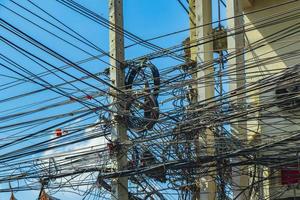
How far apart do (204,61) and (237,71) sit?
1.29m

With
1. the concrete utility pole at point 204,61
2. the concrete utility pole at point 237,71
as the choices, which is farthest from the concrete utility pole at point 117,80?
the concrete utility pole at point 237,71

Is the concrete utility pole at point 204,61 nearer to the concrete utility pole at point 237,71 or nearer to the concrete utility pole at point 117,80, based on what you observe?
the concrete utility pole at point 237,71

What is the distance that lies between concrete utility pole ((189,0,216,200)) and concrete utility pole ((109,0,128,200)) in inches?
46.1

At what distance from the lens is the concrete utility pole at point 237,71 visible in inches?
429

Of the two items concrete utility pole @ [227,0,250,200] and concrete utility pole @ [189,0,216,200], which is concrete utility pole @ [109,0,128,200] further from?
concrete utility pole @ [227,0,250,200]

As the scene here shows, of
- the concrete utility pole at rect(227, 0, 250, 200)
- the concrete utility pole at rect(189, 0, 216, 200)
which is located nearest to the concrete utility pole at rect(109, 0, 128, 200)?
the concrete utility pole at rect(189, 0, 216, 200)

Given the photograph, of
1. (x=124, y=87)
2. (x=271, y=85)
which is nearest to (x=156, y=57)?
(x=124, y=87)

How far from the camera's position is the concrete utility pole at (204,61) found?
10857 mm

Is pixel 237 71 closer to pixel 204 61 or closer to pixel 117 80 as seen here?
pixel 204 61

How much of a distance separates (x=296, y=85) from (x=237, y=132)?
1.99m

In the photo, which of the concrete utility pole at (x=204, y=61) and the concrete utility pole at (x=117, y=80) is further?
the concrete utility pole at (x=204, y=61)

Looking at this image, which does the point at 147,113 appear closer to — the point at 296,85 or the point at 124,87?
the point at 124,87

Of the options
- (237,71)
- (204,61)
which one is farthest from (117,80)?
(237,71)

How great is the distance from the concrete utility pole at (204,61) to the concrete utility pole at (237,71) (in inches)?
14.0
